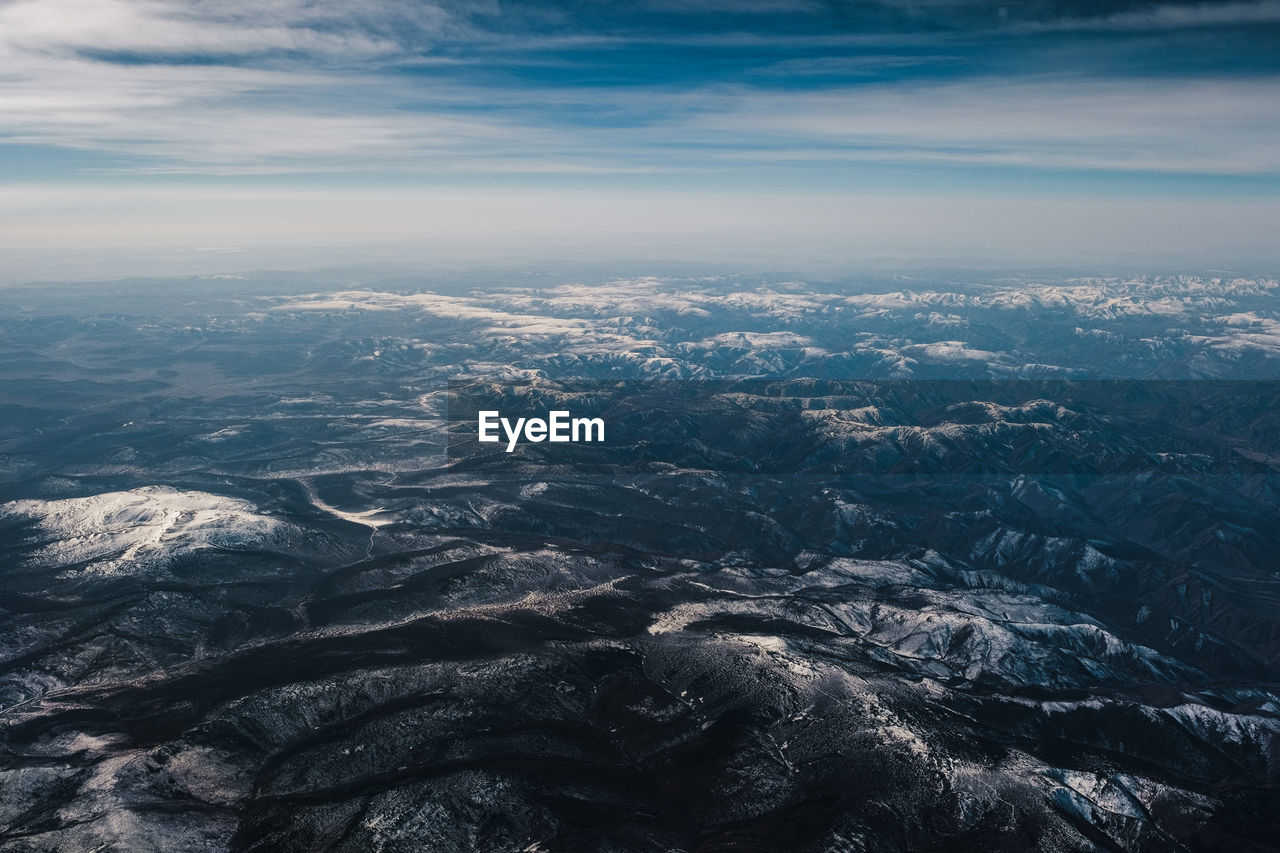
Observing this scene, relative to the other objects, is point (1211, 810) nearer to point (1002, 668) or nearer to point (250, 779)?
point (1002, 668)

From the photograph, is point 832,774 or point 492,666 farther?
point 492,666

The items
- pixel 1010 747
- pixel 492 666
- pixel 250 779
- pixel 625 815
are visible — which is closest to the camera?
pixel 625 815

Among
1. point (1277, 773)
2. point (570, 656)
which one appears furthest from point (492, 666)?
point (1277, 773)

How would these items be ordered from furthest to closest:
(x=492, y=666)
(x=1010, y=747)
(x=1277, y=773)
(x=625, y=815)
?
(x=1277, y=773) → (x=492, y=666) → (x=1010, y=747) → (x=625, y=815)

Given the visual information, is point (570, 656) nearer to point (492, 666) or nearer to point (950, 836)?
point (492, 666)

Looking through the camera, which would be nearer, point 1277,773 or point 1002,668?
point 1277,773

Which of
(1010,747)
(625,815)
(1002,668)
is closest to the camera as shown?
(625,815)

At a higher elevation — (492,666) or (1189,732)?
(492,666)

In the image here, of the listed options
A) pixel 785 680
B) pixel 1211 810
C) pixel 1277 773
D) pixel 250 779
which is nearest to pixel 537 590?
pixel 785 680

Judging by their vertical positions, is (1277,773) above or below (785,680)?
below
